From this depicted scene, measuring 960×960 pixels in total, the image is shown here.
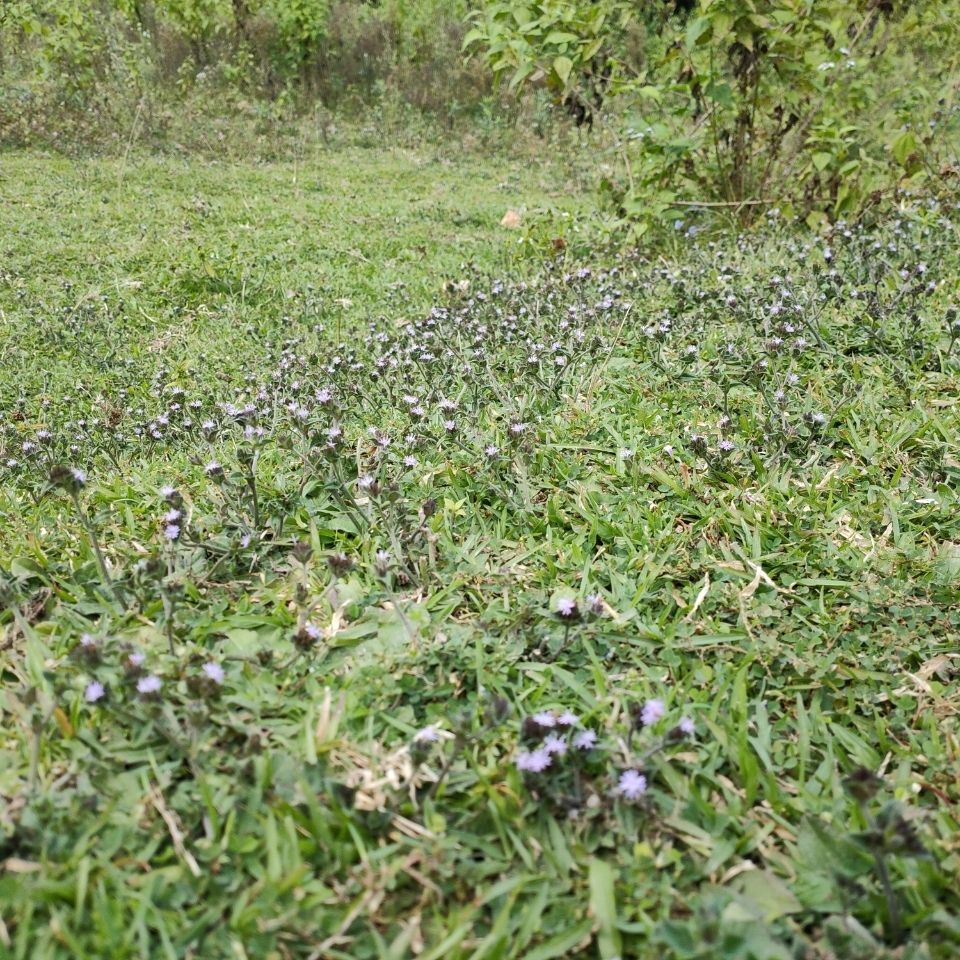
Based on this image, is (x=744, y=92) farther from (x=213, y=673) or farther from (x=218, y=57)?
(x=218, y=57)

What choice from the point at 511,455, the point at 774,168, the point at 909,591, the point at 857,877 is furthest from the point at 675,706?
the point at 774,168

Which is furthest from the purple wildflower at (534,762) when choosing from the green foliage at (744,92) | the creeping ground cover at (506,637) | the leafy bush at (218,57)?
the leafy bush at (218,57)

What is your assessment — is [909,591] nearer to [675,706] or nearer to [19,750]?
[675,706]

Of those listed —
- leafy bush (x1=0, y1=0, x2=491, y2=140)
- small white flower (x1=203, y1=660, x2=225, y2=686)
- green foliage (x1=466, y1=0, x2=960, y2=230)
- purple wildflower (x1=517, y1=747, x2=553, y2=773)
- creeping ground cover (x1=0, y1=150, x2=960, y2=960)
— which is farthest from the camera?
leafy bush (x1=0, y1=0, x2=491, y2=140)

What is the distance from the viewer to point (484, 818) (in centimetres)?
147

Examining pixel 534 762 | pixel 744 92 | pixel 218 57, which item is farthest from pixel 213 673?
pixel 218 57

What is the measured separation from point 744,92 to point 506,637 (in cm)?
465

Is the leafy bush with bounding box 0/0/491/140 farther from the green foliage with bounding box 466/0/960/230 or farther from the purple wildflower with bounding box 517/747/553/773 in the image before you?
Result: the purple wildflower with bounding box 517/747/553/773

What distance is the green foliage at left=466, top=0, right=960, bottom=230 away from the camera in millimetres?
4867

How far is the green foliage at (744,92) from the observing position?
4.87 m

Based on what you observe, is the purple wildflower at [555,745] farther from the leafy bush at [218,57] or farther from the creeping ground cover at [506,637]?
the leafy bush at [218,57]

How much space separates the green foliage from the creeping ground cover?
5.16 feet

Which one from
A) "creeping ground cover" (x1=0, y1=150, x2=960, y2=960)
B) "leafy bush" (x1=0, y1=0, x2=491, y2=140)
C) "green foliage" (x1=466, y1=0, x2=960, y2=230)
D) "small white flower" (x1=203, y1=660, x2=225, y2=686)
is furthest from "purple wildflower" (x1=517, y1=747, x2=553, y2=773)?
"leafy bush" (x1=0, y1=0, x2=491, y2=140)

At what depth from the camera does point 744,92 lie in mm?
5191
